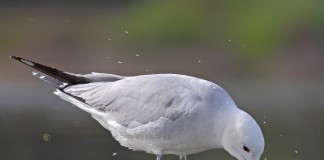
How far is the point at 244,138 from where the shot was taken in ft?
15.3

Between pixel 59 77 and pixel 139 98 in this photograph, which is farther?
pixel 59 77

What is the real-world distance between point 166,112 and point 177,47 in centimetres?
587

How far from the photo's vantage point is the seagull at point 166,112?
15.7 feet

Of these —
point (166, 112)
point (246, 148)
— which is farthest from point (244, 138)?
point (166, 112)

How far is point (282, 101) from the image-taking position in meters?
9.16

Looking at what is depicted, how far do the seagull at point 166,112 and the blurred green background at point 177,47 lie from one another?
275 cm

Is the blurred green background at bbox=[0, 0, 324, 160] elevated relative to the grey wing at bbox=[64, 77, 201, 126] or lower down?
lower down

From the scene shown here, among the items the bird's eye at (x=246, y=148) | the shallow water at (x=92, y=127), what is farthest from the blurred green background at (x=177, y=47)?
the bird's eye at (x=246, y=148)

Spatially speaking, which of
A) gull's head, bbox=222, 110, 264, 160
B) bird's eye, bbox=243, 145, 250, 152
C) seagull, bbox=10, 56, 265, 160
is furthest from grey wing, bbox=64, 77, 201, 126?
bird's eye, bbox=243, 145, 250, 152

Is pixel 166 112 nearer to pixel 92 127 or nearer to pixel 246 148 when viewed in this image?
pixel 246 148

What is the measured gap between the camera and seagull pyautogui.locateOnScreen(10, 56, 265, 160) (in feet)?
15.7

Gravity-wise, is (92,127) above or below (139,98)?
below

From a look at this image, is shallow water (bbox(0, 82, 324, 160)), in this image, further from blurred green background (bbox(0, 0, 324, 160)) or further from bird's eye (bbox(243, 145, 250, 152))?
bird's eye (bbox(243, 145, 250, 152))

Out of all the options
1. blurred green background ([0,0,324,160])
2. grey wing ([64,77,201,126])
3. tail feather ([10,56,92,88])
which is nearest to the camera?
grey wing ([64,77,201,126])
